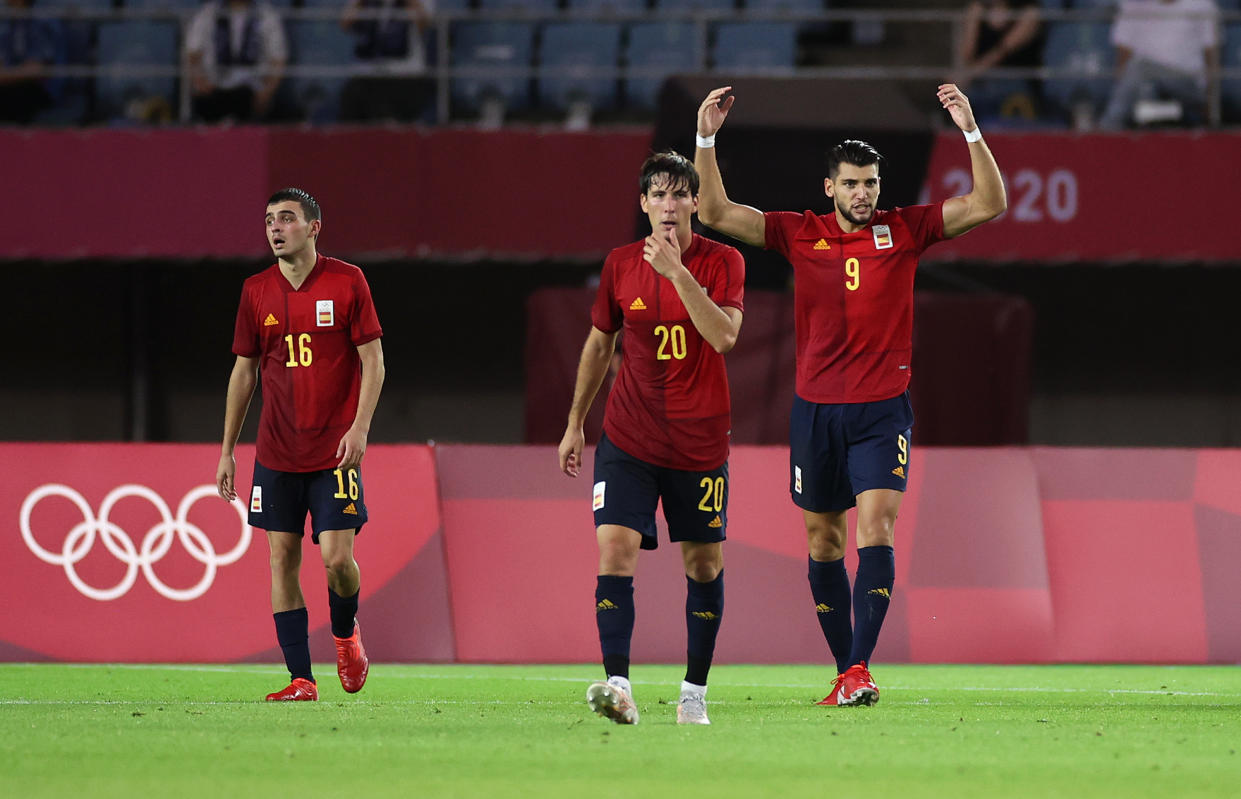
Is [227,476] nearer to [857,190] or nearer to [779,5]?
[857,190]

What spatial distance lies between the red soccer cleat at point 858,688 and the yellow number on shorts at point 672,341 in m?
1.50

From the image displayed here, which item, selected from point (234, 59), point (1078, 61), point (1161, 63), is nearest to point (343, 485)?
point (234, 59)

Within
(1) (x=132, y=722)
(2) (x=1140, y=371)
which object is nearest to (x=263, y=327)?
(1) (x=132, y=722)

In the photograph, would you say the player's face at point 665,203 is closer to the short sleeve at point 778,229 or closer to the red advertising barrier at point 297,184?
the short sleeve at point 778,229

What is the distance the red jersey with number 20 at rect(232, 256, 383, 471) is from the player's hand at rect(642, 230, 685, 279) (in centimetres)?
174

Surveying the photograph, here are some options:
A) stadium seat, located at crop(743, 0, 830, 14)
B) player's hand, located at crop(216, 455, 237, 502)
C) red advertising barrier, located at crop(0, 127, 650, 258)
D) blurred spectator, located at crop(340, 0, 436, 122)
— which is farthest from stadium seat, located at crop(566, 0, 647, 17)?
player's hand, located at crop(216, 455, 237, 502)

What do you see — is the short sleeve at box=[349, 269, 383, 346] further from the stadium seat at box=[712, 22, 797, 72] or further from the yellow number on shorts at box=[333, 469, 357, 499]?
the stadium seat at box=[712, 22, 797, 72]

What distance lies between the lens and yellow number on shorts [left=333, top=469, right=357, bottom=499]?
7.35m

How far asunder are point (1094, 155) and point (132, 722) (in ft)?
36.0

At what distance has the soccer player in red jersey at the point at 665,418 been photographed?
20.5 ft

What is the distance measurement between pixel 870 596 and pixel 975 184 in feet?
5.63

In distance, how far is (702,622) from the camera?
21.2ft

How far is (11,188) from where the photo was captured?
14742mm

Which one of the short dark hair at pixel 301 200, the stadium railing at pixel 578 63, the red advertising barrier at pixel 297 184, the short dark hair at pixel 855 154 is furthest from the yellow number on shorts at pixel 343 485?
the stadium railing at pixel 578 63
